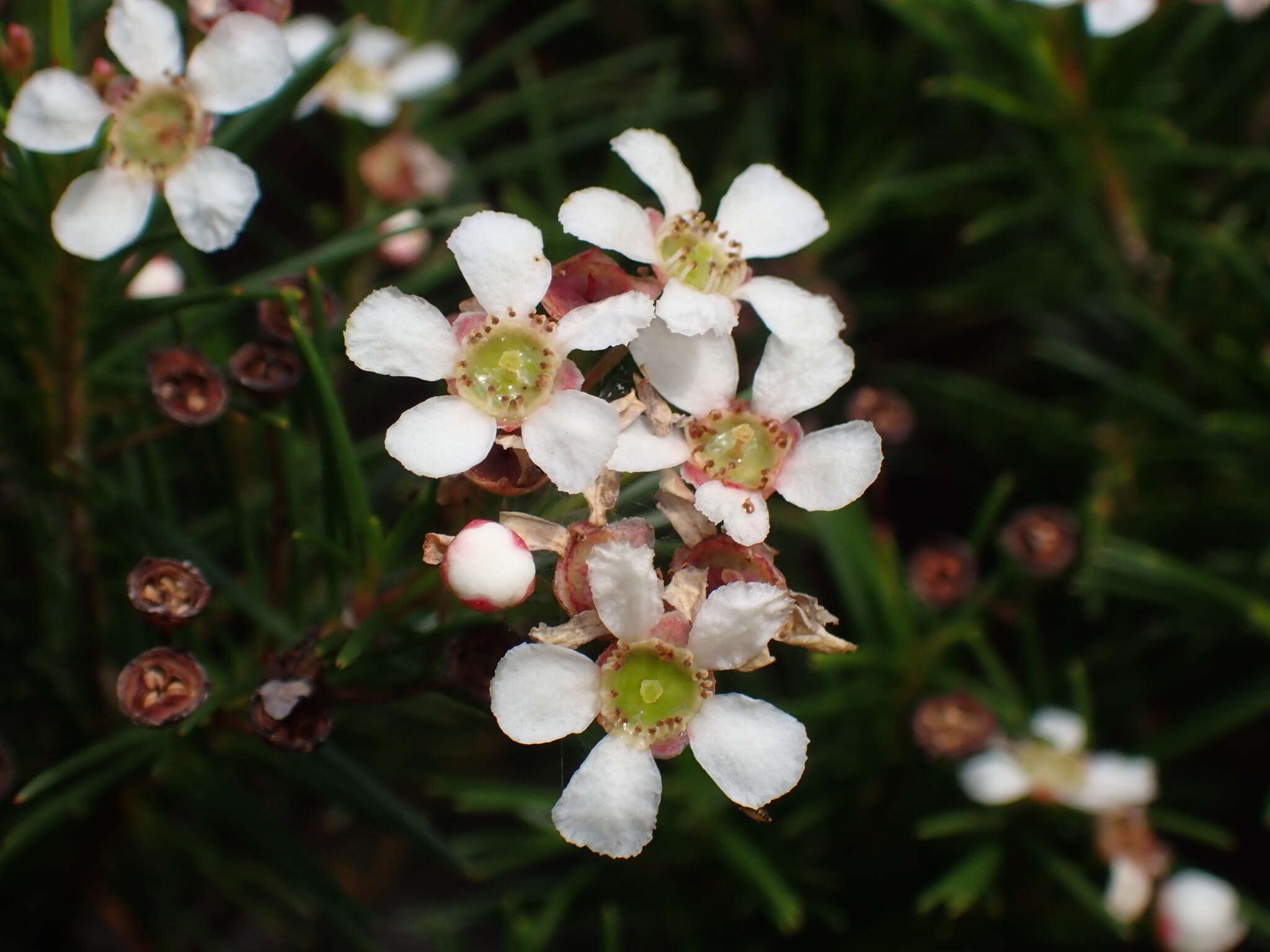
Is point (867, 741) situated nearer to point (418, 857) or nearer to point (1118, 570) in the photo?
point (1118, 570)

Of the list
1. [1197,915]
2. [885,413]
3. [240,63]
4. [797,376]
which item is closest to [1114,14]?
[885,413]

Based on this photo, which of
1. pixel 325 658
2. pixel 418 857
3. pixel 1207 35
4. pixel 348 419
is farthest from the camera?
pixel 418 857

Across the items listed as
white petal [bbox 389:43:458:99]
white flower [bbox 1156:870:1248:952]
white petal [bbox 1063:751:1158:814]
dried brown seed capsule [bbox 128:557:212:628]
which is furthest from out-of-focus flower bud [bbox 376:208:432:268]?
white flower [bbox 1156:870:1248:952]

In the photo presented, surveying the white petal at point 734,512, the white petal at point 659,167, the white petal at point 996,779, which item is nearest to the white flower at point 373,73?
the white petal at point 659,167

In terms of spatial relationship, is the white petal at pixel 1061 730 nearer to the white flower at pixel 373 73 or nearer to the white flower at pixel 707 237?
the white flower at pixel 707 237

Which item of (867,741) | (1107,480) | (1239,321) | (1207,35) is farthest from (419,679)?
(1207,35)

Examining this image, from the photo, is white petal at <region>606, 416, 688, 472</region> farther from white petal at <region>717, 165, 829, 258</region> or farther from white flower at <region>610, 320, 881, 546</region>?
white petal at <region>717, 165, 829, 258</region>
